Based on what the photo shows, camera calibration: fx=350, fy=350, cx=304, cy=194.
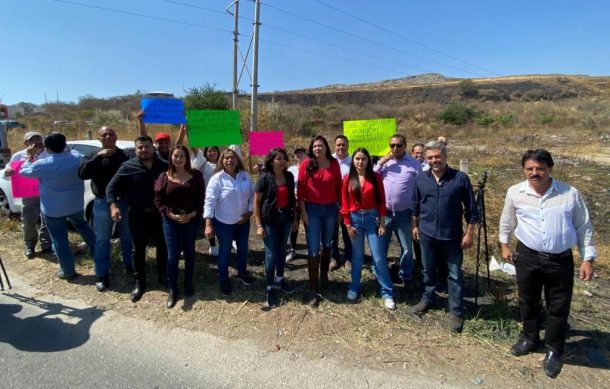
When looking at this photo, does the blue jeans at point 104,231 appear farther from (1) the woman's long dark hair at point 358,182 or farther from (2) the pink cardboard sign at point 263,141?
(1) the woman's long dark hair at point 358,182

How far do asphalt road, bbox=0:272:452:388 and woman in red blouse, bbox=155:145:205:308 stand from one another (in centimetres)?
73

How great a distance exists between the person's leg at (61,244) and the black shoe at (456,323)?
4740mm

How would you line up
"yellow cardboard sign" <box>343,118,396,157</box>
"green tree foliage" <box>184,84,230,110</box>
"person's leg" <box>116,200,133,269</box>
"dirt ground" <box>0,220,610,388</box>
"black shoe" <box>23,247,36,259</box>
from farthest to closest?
"green tree foliage" <box>184,84,230,110</box>
"black shoe" <box>23,247,36,259</box>
"yellow cardboard sign" <box>343,118,396,157</box>
"person's leg" <box>116,200,133,269</box>
"dirt ground" <box>0,220,610,388</box>

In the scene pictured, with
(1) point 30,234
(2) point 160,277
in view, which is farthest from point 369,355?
(1) point 30,234

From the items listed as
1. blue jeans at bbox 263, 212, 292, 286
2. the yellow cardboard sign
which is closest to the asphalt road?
blue jeans at bbox 263, 212, 292, 286

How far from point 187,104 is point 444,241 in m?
21.3

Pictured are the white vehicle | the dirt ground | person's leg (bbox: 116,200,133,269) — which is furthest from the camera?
the white vehicle

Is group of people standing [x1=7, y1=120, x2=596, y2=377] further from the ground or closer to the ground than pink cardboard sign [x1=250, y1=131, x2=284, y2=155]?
closer to the ground

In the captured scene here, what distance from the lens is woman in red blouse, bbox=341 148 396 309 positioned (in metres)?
3.80

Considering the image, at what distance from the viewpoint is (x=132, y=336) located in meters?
3.45

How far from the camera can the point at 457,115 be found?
28.4 m

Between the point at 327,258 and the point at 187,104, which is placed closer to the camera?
the point at 327,258

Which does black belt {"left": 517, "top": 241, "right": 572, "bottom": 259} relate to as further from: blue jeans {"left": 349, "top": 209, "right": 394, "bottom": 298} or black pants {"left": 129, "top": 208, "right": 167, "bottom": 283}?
black pants {"left": 129, "top": 208, "right": 167, "bottom": 283}

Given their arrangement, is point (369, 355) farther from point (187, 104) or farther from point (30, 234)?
point (187, 104)
